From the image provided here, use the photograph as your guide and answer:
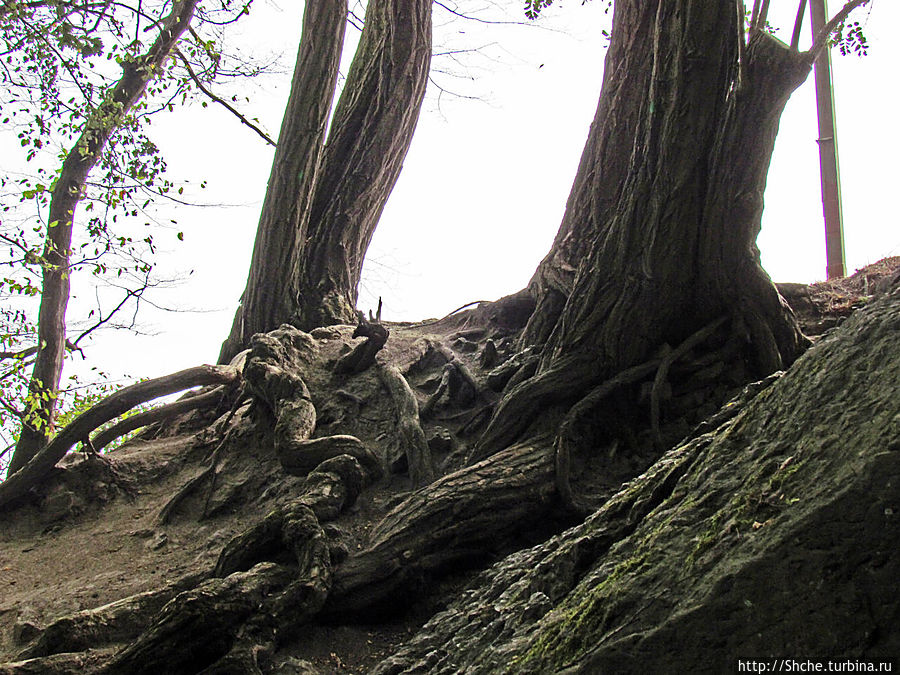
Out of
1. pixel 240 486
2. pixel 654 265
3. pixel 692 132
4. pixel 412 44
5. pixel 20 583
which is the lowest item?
pixel 20 583

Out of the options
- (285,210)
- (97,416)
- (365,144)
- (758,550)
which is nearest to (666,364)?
(758,550)

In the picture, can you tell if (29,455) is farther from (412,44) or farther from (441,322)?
(412,44)

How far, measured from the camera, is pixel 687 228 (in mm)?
3746

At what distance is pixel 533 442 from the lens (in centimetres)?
373

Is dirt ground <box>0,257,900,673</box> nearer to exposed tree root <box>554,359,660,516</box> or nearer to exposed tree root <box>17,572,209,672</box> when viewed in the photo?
exposed tree root <box>17,572,209,672</box>

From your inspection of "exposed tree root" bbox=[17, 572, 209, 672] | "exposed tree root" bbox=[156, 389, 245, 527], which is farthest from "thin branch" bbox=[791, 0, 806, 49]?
"exposed tree root" bbox=[156, 389, 245, 527]

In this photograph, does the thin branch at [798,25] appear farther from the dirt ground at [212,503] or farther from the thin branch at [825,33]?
the dirt ground at [212,503]

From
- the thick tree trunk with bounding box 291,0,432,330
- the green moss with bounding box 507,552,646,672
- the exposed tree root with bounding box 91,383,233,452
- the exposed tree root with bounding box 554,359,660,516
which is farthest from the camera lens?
the thick tree trunk with bounding box 291,0,432,330

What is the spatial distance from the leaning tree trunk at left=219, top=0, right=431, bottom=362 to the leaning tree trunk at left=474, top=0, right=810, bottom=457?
2827 mm

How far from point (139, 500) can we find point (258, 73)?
13.6ft

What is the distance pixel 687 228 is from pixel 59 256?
4529 mm

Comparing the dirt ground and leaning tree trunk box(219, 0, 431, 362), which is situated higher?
leaning tree trunk box(219, 0, 431, 362)

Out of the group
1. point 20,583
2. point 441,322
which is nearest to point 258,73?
point 441,322

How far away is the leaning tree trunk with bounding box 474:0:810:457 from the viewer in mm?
3582
